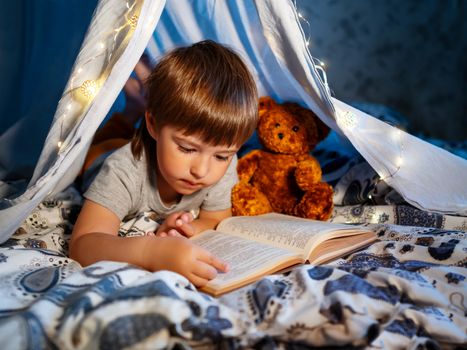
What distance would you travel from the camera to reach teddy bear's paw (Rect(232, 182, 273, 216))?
1427 mm

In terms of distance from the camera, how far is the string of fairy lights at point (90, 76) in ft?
3.60

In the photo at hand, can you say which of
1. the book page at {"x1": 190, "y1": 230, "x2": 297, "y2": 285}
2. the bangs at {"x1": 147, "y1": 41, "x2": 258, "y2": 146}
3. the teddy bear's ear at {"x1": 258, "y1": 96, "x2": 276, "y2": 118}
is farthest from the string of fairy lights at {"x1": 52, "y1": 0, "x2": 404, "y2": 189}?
the teddy bear's ear at {"x1": 258, "y1": 96, "x2": 276, "y2": 118}

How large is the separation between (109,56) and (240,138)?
0.35 m

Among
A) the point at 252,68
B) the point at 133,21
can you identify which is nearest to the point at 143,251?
the point at 133,21

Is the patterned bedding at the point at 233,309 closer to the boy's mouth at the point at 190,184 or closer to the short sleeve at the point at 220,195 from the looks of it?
the boy's mouth at the point at 190,184

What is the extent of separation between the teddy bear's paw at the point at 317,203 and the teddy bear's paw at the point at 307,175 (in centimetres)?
2

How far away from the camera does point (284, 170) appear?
1477mm

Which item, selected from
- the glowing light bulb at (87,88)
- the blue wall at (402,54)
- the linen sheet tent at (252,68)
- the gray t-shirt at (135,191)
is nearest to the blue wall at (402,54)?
the blue wall at (402,54)

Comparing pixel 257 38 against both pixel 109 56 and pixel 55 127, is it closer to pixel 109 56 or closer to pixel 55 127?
pixel 109 56

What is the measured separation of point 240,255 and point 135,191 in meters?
0.39

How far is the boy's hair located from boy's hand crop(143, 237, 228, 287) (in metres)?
Result: 0.29

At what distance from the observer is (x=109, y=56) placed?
110cm

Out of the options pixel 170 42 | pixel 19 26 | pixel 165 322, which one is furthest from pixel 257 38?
pixel 165 322

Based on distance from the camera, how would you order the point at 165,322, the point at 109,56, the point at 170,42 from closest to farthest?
the point at 165,322
the point at 109,56
the point at 170,42
